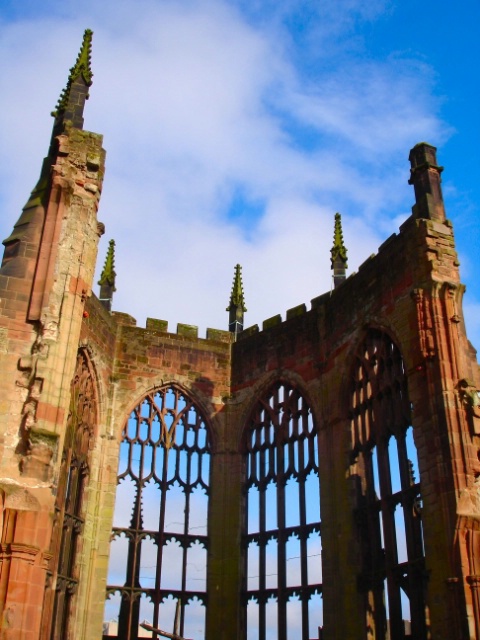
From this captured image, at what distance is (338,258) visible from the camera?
20.8m

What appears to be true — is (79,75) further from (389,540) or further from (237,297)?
(389,540)

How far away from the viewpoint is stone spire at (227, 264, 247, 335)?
74.3ft

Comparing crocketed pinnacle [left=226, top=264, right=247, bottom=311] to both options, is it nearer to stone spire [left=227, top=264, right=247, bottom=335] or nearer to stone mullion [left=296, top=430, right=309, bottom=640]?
stone spire [left=227, top=264, right=247, bottom=335]

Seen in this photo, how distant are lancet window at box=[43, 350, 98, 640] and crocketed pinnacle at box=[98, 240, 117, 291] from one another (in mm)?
3185

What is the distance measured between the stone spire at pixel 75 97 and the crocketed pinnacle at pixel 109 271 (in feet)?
17.4

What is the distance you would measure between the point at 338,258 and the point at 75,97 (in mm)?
7931

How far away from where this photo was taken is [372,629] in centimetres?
1537

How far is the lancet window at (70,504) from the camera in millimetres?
15609

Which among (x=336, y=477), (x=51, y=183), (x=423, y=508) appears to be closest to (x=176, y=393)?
(x=336, y=477)

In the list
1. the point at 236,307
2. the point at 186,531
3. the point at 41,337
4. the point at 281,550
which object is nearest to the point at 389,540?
the point at 281,550

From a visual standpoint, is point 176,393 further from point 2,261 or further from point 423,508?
point 423,508

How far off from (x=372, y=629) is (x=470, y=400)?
5.24 meters

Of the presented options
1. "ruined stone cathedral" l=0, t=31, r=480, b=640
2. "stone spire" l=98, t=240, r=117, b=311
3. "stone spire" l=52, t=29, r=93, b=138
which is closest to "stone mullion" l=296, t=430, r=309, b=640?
"ruined stone cathedral" l=0, t=31, r=480, b=640

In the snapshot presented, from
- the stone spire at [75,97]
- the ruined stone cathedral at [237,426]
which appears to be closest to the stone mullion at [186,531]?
the ruined stone cathedral at [237,426]
